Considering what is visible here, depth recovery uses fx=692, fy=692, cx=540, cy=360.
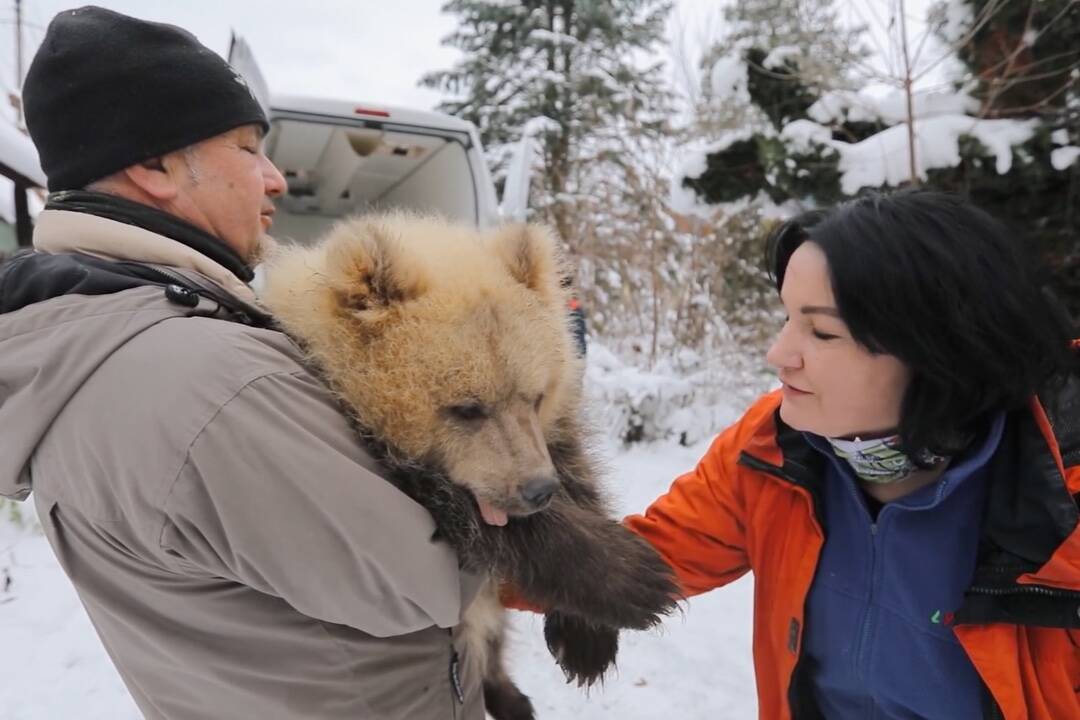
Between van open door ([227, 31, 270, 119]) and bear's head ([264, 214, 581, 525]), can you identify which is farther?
van open door ([227, 31, 270, 119])

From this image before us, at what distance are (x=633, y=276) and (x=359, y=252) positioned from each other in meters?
9.31

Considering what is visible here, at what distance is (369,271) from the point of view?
1502mm

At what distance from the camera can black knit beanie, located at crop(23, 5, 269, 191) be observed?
4.31ft

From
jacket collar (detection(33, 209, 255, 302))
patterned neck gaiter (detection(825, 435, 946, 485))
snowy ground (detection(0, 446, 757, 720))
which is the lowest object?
snowy ground (detection(0, 446, 757, 720))

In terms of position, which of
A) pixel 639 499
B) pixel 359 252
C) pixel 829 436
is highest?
pixel 359 252

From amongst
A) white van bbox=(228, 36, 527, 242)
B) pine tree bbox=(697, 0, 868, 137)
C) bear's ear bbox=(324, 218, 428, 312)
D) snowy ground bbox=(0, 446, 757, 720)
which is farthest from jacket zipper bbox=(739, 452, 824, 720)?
pine tree bbox=(697, 0, 868, 137)

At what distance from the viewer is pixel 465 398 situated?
5.13ft

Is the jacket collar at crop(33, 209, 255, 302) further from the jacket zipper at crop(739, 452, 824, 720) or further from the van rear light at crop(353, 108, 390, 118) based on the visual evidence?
the van rear light at crop(353, 108, 390, 118)

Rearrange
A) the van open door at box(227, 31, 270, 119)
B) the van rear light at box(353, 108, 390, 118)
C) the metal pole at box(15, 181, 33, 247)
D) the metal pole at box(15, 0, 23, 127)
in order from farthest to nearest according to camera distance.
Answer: the metal pole at box(15, 0, 23, 127), the metal pole at box(15, 181, 33, 247), the van rear light at box(353, 108, 390, 118), the van open door at box(227, 31, 270, 119)

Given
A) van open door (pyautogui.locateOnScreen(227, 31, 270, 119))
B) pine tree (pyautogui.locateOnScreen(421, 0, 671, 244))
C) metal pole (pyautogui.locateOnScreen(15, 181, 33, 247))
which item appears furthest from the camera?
pine tree (pyautogui.locateOnScreen(421, 0, 671, 244))

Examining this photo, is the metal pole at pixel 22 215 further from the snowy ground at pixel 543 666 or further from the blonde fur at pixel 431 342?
the blonde fur at pixel 431 342

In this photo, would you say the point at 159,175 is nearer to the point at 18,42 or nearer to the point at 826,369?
the point at 826,369

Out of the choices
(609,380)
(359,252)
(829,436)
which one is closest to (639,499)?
(609,380)

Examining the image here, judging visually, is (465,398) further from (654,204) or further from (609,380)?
(654,204)
